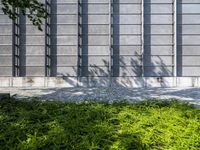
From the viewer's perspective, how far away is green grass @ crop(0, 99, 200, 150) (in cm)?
762

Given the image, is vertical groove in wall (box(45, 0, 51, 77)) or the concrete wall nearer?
the concrete wall

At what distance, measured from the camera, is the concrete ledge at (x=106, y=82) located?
30922 millimetres

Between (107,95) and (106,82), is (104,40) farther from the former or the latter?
(107,95)

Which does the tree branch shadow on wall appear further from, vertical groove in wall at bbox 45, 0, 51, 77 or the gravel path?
the gravel path

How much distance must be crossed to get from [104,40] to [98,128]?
24.9 meters

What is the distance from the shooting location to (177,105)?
11.5 meters

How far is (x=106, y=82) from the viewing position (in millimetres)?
32125

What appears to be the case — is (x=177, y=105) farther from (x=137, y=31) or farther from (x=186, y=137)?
(x=137, y=31)

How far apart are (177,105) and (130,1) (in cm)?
2284

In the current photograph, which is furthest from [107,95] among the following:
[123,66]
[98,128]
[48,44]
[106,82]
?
[48,44]

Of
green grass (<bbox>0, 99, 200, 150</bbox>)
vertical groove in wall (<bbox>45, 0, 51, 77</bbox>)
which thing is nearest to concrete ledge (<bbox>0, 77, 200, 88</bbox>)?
vertical groove in wall (<bbox>45, 0, 51, 77</bbox>)

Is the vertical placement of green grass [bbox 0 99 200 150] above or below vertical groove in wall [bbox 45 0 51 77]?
below

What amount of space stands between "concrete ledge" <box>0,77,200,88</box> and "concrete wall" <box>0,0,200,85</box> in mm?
950

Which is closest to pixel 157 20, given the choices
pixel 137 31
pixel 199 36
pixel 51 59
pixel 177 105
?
pixel 137 31
